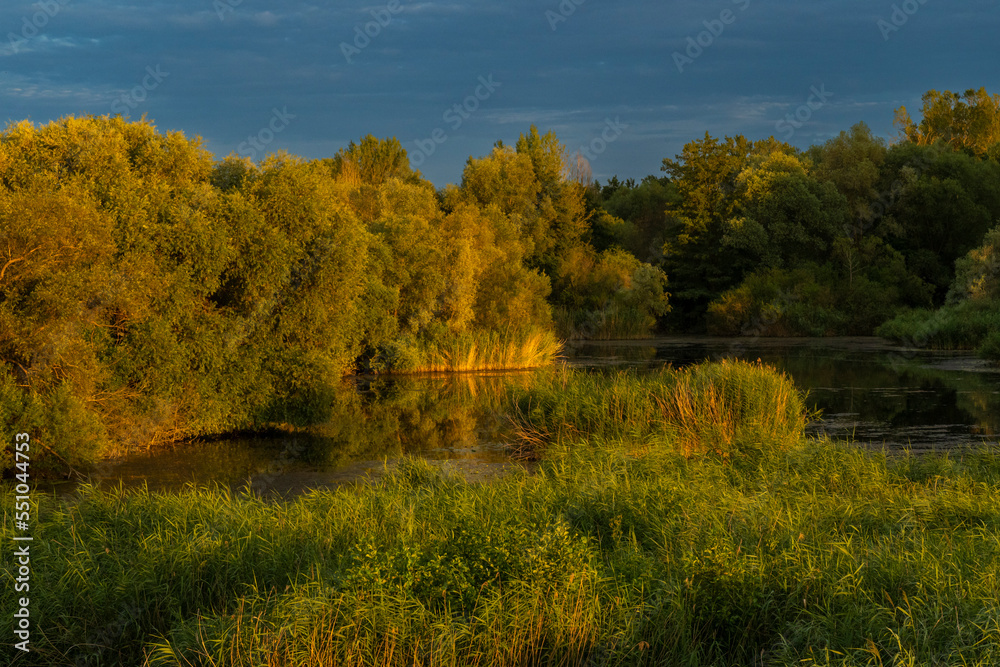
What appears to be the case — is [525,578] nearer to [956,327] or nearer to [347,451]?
[347,451]

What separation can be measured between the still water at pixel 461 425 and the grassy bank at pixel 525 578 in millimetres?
3182

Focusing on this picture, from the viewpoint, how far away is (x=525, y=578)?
21.5 ft

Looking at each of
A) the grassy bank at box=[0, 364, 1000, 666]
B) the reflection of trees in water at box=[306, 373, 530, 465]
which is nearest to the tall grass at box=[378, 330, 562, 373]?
the reflection of trees in water at box=[306, 373, 530, 465]

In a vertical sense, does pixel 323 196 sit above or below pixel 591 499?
above

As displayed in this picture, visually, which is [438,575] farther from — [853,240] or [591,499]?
[853,240]

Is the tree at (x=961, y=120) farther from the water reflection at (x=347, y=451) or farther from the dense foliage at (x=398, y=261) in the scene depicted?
the water reflection at (x=347, y=451)

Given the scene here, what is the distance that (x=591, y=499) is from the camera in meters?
9.13

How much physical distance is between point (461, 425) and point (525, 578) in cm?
1206

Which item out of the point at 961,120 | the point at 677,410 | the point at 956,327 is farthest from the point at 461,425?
the point at 961,120

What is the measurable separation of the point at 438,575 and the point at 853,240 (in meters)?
52.8

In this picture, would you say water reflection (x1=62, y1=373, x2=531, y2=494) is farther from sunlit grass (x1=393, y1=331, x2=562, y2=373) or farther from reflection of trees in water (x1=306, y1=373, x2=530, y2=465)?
sunlit grass (x1=393, y1=331, x2=562, y2=373)

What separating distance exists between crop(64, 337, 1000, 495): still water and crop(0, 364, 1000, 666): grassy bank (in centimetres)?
318

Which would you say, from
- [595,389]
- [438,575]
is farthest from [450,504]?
[595,389]

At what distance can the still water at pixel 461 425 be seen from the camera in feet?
45.2
